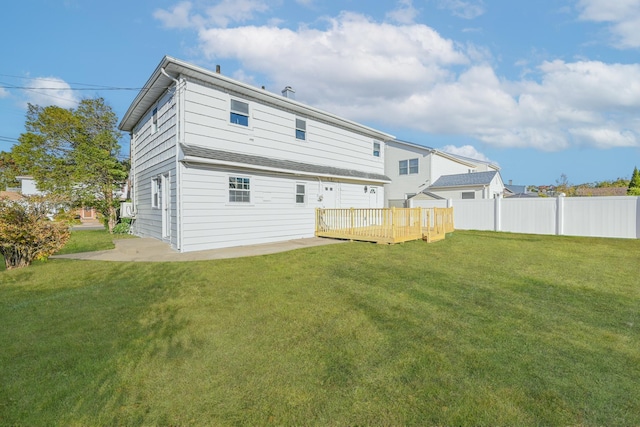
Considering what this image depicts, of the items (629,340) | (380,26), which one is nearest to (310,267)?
(629,340)

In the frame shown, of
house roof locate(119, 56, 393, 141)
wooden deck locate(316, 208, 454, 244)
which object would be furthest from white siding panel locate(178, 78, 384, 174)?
wooden deck locate(316, 208, 454, 244)

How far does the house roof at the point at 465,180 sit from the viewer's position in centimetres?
2075

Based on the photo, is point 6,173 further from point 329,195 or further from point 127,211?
point 329,195

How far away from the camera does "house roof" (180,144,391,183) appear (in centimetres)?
854

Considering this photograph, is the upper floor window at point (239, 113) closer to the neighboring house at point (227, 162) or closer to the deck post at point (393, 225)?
the neighboring house at point (227, 162)

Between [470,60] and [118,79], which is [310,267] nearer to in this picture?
[118,79]

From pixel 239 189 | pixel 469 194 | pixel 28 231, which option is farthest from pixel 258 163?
pixel 469 194

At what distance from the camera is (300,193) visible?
39.9ft

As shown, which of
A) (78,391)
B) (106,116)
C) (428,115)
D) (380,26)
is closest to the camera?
(78,391)

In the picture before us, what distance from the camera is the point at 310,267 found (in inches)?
268

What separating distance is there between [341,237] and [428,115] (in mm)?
24561

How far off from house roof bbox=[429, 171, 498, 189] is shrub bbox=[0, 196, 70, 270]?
2188 cm

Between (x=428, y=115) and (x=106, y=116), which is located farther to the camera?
(x=428, y=115)

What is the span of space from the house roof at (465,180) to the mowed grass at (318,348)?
15.6 meters
